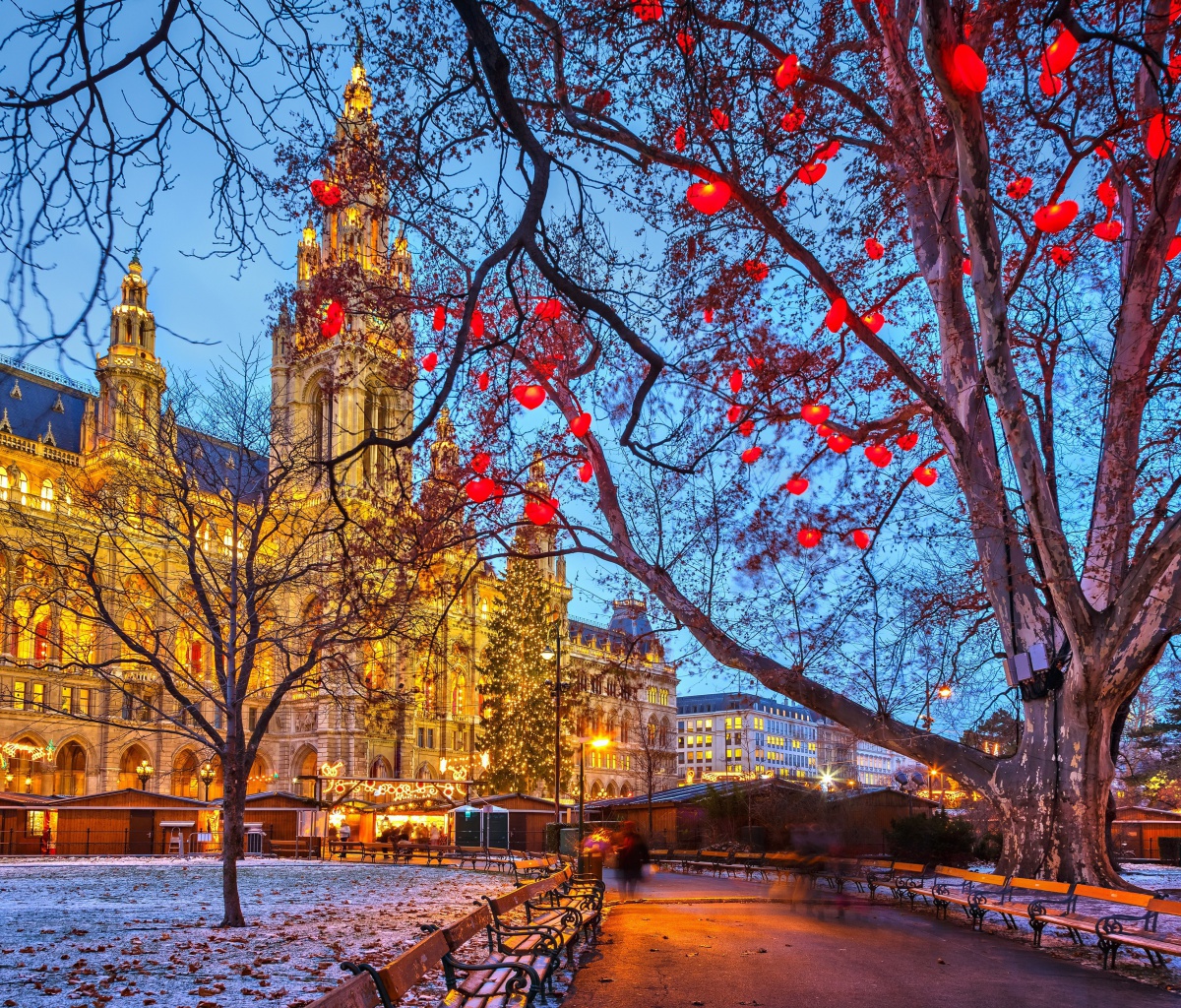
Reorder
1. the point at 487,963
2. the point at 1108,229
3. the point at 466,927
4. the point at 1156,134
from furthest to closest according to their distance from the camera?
1. the point at 1108,229
2. the point at 1156,134
3. the point at 487,963
4. the point at 466,927

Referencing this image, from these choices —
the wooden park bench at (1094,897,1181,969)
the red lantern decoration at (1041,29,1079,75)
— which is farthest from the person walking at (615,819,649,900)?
the red lantern decoration at (1041,29,1079,75)

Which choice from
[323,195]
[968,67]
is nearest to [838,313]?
[968,67]

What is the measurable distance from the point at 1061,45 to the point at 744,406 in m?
8.33

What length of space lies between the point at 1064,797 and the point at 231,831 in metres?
11.3

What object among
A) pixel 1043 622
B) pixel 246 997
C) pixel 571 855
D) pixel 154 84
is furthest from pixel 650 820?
pixel 154 84

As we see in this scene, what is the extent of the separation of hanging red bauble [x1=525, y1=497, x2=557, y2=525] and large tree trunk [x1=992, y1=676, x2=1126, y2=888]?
7.52m

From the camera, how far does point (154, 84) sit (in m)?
4.67

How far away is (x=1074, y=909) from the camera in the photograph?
13.8m

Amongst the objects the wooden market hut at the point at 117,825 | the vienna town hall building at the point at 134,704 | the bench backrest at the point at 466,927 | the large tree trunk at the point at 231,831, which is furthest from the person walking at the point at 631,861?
the vienna town hall building at the point at 134,704

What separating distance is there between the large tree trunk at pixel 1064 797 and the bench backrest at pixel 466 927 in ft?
28.7

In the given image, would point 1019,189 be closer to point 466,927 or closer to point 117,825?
point 466,927

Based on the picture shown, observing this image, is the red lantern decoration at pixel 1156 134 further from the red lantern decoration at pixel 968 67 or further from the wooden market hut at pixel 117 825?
the wooden market hut at pixel 117 825

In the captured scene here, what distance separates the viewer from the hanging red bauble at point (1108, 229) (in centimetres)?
1576

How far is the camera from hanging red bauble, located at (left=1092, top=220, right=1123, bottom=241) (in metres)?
15.8
